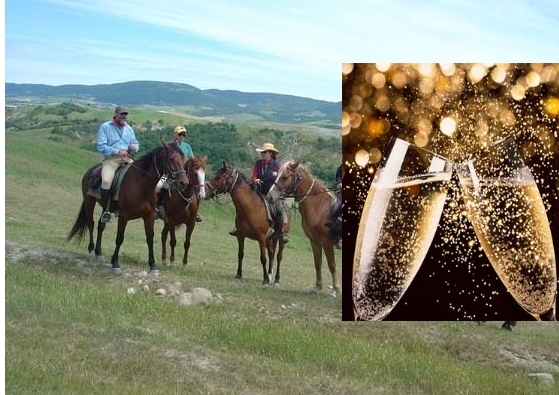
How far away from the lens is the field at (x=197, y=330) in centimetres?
641

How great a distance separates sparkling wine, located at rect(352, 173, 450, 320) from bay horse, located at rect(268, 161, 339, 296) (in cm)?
39

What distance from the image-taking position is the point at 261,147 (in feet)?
24.6

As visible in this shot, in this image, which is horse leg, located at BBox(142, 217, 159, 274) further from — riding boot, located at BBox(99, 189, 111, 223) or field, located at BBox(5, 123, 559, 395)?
riding boot, located at BBox(99, 189, 111, 223)

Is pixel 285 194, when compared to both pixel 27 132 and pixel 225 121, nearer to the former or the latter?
pixel 225 121

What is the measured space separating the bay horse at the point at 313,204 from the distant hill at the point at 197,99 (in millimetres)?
503

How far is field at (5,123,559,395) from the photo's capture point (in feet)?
21.0

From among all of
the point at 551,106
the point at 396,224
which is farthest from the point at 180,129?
the point at 551,106

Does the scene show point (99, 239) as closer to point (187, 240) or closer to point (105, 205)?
point (105, 205)

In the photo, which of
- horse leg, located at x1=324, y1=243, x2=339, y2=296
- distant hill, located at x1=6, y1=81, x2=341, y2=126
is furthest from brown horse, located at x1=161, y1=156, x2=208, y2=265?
horse leg, located at x1=324, y1=243, x2=339, y2=296

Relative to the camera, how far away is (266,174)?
775 cm

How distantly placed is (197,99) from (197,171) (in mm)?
670

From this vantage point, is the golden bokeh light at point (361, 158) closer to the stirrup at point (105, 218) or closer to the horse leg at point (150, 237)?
the horse leg at point (150, 237)

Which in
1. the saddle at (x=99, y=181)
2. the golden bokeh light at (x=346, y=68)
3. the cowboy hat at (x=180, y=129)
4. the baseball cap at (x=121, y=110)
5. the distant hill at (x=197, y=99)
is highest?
the golden bokeh light at (x=346, y=68)

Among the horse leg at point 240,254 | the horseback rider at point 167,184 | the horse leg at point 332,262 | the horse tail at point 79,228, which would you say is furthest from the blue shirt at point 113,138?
the horse leg at point 332,262
